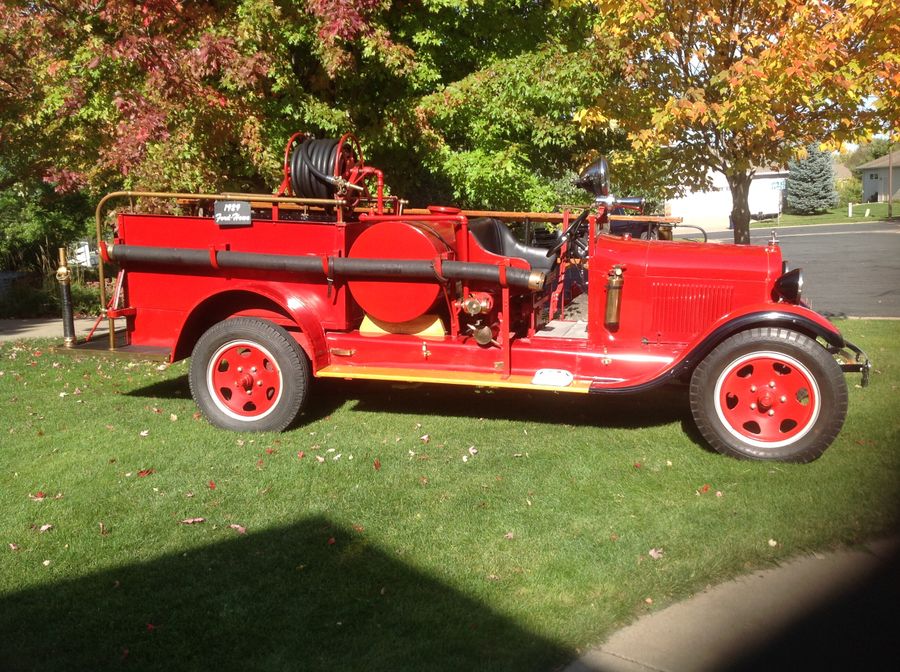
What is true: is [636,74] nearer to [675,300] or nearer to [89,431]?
[675,300]

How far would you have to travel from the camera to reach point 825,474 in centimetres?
459

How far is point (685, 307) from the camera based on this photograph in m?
5.18

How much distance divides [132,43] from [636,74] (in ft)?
14.1

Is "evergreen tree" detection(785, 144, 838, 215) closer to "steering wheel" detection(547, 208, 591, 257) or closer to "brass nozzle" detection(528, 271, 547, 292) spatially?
"steering wheel" detection(547, 208, 591, 257)

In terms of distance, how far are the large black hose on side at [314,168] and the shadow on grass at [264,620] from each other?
9.46 ft

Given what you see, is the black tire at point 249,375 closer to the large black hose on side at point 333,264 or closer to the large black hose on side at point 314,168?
the large black hose on side at point 333,264

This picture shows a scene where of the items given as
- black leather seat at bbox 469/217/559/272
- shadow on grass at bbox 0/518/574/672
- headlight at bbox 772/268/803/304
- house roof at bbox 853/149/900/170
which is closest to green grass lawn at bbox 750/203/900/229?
house roof at bbox 853/149/900/170

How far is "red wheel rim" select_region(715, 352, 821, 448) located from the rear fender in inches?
101

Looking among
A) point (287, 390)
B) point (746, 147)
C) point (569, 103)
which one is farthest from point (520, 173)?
point (287, 390)

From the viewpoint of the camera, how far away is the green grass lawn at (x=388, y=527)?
3.13 metres

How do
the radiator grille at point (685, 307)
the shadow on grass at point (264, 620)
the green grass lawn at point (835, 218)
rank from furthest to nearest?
the green grass lawn at point (835, 218), the radiator grille at point (685, 307), the shadow on grass at point (264, 620)

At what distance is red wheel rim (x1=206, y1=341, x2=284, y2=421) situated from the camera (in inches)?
222

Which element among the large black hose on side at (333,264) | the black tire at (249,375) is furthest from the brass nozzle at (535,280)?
the black tire at (249,375)

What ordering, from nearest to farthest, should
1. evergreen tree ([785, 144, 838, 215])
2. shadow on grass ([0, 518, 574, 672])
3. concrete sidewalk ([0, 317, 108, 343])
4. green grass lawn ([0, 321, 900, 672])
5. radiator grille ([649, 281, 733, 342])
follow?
1. shadow on grass ([0, 518, 574, 672])
2. green grass lawn ([0, 321, 900, 672])
3. radiator grille ([649, 281, 733, 342])
4. concrete sidewalk ([0, 317, 108, 343])
5. evergreen tree ([785, 144, 838, 215])
